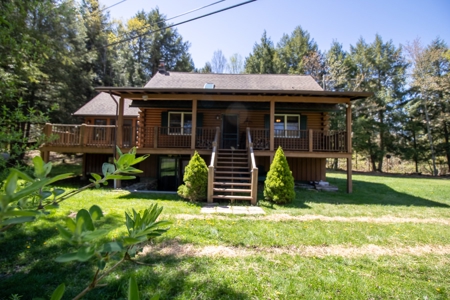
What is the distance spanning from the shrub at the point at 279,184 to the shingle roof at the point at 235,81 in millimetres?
6393

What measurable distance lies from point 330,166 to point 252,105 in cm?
1775

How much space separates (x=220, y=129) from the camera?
38.2ft

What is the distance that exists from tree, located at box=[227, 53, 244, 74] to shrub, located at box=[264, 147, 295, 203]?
103 ft

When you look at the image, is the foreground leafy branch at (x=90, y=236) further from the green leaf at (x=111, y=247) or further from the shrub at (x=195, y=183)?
the shrub at (x=195, y=183)

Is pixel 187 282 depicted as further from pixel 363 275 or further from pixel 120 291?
pixel 363 275

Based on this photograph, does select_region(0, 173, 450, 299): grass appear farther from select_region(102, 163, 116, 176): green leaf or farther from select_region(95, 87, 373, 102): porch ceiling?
select_region(95, 87, 373, 102): porch ceiling

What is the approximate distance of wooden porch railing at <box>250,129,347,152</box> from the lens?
9586 mm

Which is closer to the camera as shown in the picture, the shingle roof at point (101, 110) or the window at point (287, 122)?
the window at point (287, 122)

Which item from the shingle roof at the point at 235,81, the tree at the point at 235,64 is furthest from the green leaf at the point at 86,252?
the tree at the point at 235,64

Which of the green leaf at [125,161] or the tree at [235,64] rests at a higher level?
the tree at [235,64]

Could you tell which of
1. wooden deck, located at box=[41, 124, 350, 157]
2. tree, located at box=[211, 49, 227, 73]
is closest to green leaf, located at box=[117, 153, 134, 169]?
wooden deck, located at box=[41, 124, 350, 157]

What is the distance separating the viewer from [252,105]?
11.2 m

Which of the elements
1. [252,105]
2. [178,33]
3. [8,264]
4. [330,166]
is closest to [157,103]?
[252,105]

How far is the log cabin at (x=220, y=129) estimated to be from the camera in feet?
29.4
